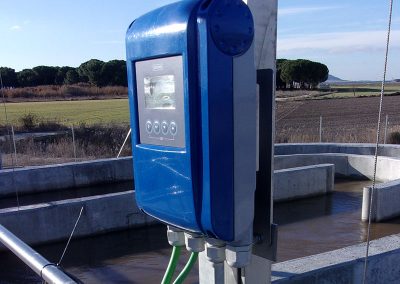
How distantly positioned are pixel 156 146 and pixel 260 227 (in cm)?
62

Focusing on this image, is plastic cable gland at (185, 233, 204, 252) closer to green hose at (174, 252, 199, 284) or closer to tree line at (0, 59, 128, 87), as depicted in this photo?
green hose at (174, 252, 199, 284)

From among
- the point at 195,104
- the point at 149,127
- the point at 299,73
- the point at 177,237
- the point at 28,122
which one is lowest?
the point at 28,122

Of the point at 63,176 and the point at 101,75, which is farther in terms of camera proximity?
the point at 101,75

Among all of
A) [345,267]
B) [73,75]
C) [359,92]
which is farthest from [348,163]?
[359,92]

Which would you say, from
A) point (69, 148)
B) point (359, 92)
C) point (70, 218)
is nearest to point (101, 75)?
point (359, 92)

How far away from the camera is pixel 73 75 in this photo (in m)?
67.4

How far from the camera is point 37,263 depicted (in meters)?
1.75

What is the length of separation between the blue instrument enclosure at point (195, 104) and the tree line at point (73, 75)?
2259 inches

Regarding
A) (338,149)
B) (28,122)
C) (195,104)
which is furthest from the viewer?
(28,122)

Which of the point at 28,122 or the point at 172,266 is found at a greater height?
the point at 172,266

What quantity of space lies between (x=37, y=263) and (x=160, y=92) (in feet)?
2.69

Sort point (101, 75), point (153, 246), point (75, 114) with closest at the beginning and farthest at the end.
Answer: point (153, 246)
point (75, 114)
point (101, 75)

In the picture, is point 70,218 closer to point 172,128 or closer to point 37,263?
point 37,263

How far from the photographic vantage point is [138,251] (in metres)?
6.80
